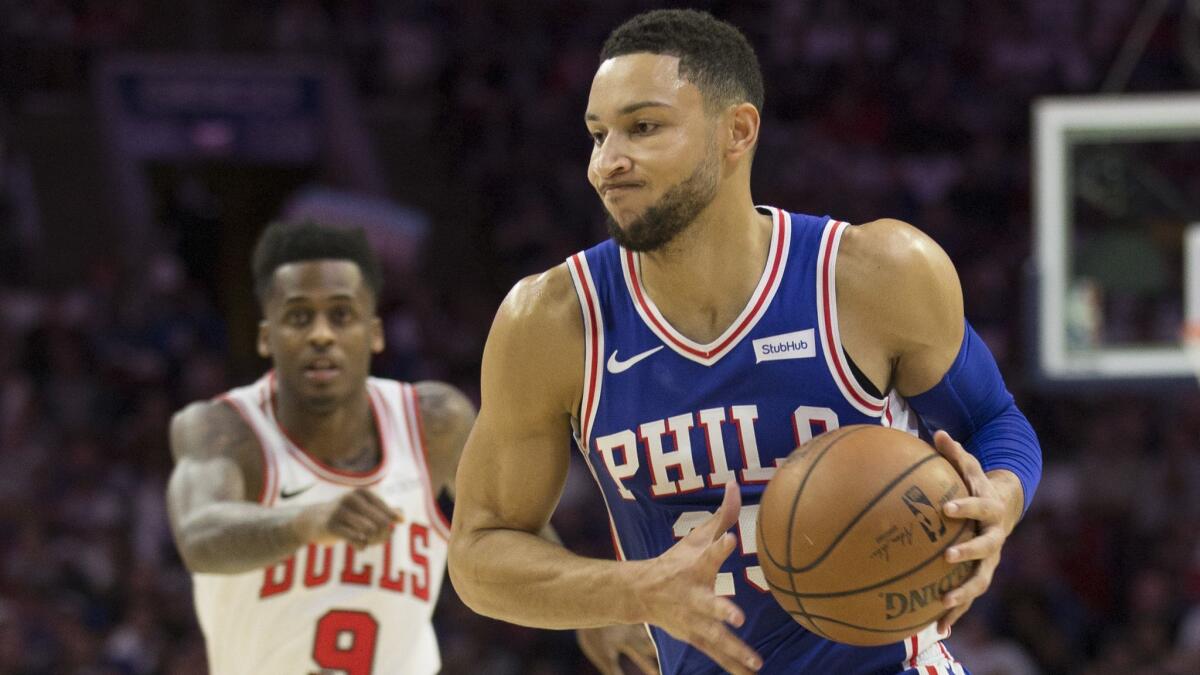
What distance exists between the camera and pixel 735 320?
311 centimetres

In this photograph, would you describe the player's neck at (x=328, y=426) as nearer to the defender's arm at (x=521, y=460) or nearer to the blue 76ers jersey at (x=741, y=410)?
the defender's arm at (x=521, y=460)

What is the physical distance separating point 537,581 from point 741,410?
20.2 inches

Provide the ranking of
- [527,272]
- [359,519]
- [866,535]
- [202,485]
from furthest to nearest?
[527,272], [202,485], [359,519], [866,535]

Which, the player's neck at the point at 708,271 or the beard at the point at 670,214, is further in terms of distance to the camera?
the player's neck at the point at 708,271

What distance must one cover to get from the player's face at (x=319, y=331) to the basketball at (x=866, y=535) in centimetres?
194

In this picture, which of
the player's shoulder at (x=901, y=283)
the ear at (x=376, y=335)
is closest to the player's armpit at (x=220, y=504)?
the ear at (x=376, y=335)

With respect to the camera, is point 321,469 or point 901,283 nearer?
point 901,283

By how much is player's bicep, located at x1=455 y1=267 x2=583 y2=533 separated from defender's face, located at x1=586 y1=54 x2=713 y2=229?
10.5 inches

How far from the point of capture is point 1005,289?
11.3m

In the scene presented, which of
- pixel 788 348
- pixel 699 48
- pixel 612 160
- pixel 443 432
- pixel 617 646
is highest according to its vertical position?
pixel 699 48

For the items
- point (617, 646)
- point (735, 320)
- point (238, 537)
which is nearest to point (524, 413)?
point (735, 320)

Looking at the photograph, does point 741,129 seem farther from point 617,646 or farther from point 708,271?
point 617,646

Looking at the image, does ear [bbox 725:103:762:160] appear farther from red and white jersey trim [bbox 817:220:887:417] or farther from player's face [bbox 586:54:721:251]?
red and white jersey trim [bbox 817:220:887:417]

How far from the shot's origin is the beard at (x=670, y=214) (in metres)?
3.04
